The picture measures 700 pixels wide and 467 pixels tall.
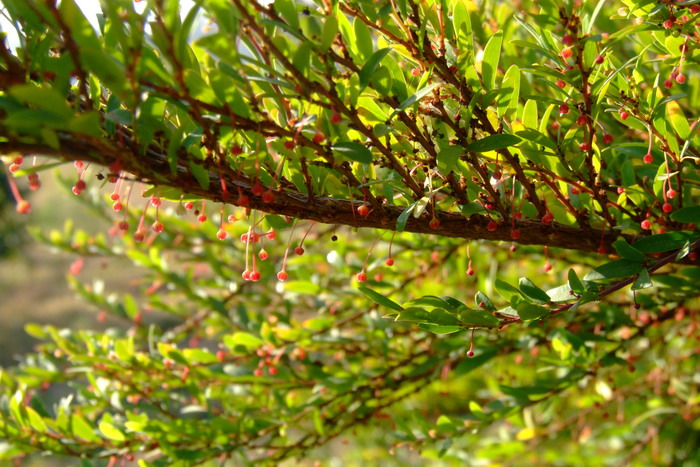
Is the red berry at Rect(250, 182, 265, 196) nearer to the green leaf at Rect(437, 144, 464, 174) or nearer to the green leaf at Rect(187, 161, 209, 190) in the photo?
the green leaf at Rect(187, 161, 209, 190)

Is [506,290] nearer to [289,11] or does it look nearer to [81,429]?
[289,11]

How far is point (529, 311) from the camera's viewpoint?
58cm

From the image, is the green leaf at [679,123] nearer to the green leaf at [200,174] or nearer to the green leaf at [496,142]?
the green leaf at [496,142]

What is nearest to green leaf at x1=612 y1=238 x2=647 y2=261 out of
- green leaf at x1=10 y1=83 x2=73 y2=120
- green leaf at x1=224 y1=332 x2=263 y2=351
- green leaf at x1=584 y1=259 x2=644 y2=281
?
green leaf at x1=584 y1=259 x2=644 y2=281

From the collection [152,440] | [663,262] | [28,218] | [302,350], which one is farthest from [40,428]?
[28,218]

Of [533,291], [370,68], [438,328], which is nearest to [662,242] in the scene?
[533,291]

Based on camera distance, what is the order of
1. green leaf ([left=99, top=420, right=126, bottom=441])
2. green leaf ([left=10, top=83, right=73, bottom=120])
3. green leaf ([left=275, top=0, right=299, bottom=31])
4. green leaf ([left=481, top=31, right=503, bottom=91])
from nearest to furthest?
green leaf ([left=10, top=83, right=73, bottom=120]), green leaf ([left=275, top=0, right=299, bottom=31]), green leaf ([left=481, top=31, right=503, bottom=91]), green leaf ([left=99, top=420, right=126, bottom=441])

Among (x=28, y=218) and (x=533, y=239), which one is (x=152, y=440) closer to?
(x=533, y=239)

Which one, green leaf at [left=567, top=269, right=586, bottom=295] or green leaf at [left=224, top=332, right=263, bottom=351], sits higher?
green leaf at [left=567, top=269, right=586, bottom=295]

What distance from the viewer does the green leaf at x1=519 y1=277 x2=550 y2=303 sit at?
2.02 feet

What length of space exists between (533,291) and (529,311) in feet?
0.15

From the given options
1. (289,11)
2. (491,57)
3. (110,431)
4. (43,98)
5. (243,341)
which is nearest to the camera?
(43,98)

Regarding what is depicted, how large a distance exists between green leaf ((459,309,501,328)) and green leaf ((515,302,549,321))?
0.03 m

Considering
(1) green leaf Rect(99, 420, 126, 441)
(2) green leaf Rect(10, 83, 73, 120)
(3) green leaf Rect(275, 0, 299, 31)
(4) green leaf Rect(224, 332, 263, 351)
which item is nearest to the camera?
(2) green leaf Rect(10, 83, 73, 120)
